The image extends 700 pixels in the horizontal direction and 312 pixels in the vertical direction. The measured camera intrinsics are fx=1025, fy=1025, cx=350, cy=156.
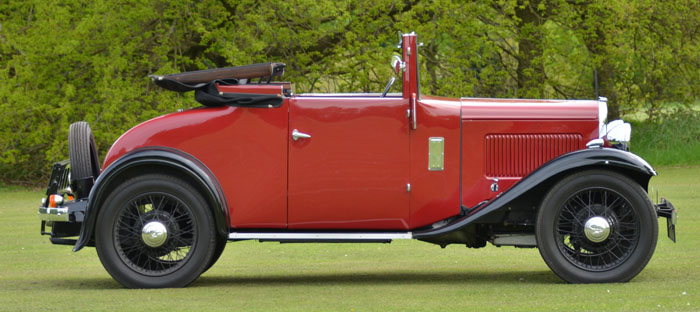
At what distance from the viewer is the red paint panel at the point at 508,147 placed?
7.52 meters

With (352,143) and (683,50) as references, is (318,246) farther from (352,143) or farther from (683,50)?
(683,50)

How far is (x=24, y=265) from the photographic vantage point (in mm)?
9164

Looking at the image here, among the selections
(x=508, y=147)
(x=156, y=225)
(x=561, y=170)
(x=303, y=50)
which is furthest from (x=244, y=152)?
(x=303, y=50)

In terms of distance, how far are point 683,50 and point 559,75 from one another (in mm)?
3248

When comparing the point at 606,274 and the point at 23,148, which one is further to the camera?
the point at 23,148

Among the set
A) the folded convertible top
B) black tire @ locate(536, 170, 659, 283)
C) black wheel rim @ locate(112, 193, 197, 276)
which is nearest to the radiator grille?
black tire @ locate(536, 170, 659, 283)

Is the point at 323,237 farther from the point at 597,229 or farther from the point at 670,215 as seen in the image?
the point at 670,215

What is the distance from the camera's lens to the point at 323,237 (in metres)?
Result: 7.42

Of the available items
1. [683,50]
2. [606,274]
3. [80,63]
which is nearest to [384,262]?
[606,274]

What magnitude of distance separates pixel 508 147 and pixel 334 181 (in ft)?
4.32

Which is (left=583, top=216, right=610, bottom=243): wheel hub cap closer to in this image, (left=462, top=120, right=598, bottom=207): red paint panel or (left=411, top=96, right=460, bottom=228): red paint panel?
(left=462, top=120, right=598, bottom=207): red paint panel

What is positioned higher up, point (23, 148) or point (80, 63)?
point (80, 63)

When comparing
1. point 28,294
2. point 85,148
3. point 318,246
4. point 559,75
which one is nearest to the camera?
point 28,294

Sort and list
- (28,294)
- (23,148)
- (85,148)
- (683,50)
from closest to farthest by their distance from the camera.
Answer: (28,294) < (85,148) < (23,148) < (683,50)
